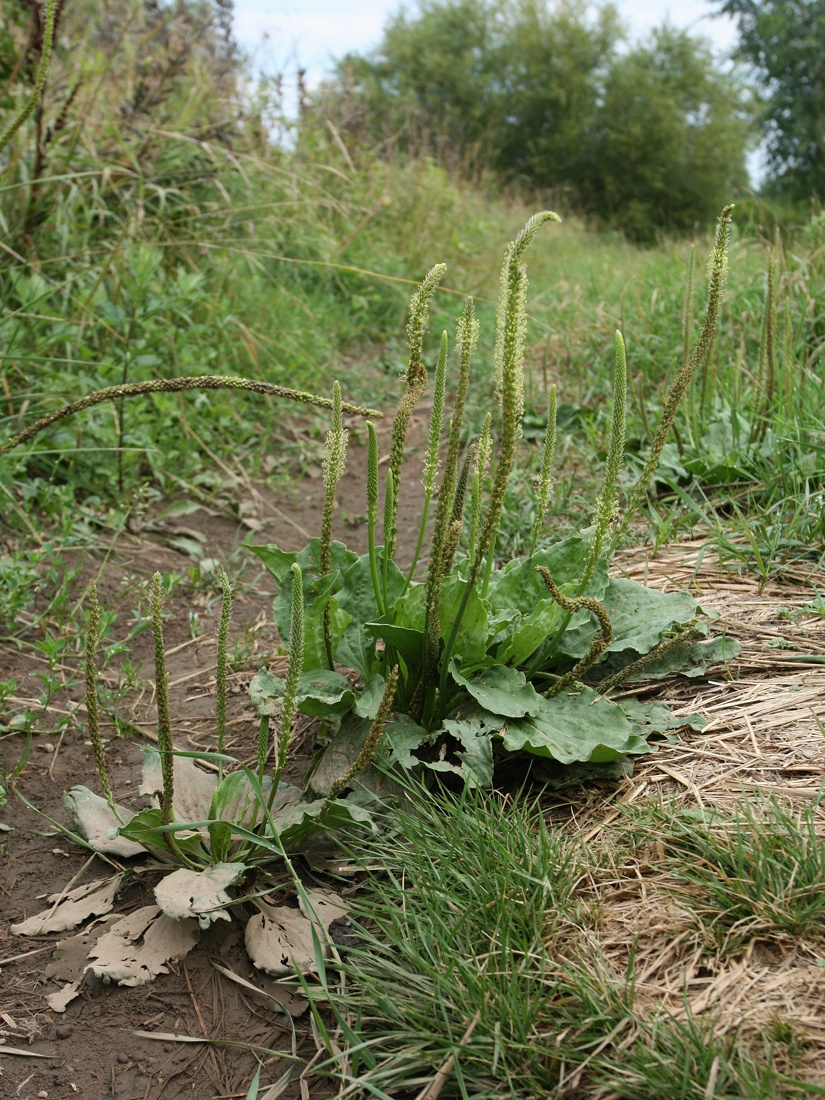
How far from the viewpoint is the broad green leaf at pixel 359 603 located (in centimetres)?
211

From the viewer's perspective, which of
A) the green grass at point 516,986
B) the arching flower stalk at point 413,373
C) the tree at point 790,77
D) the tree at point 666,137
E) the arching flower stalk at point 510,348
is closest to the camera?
the green grass at point 516,986

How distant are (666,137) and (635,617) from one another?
72.9 ft

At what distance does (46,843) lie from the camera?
2.03 meters

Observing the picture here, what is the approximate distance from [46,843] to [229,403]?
2781mm

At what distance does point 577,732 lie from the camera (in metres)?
1.86

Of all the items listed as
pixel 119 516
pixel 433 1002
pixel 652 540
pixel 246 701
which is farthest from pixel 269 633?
pixel 433 1002

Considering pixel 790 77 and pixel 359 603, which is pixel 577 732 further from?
pixel 790 77

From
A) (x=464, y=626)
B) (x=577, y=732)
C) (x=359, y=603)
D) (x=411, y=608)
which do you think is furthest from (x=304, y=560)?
(x=577, y=732)

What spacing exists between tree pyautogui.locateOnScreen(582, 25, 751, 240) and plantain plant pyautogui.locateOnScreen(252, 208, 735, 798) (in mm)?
19972

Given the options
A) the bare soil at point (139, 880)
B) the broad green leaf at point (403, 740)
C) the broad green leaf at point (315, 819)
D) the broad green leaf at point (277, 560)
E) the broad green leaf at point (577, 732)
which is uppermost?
the broad green leaf at point (277, 560)

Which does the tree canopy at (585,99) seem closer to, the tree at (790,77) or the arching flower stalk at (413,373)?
the tree at (790,77)

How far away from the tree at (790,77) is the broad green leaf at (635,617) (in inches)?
990

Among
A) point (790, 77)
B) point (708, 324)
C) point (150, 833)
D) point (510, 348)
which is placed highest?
point (790, 77)

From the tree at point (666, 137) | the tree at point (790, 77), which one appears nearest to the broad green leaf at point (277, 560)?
the tree at point (666, 137)
